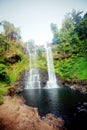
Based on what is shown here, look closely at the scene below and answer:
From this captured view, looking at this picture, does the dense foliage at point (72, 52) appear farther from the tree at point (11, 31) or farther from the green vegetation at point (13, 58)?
the tree at point (11, 31)

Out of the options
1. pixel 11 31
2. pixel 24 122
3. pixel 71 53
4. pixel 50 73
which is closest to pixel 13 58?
pixel 50 73

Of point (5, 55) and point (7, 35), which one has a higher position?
point (7, 35)

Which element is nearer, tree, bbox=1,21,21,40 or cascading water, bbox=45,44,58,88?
cascading water, bbox=45,44,58,88

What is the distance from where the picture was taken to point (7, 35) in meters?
66.1

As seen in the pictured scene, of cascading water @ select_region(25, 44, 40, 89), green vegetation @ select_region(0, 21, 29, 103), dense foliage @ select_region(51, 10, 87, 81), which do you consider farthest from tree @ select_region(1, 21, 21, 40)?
cascading water @ select_region(25, 44, 40, 89)

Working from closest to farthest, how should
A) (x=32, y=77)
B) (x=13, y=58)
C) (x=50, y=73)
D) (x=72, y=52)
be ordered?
(x=32, y=77)
(x=50, y=73)
(x=72, y=52)
(x=13, y=58)

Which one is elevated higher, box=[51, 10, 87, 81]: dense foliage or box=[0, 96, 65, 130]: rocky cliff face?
box=[51, 10, 87, 81]: dense foliage

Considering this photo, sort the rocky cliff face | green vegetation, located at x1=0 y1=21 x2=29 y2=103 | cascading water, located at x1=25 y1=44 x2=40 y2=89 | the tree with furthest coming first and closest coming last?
the tree < green vegetation, located at x1=0 y1=21 x2=29 y2=103 < cascading water, located at x1=25 y1=44 x2=40 y2=89 < the rocky cliff face

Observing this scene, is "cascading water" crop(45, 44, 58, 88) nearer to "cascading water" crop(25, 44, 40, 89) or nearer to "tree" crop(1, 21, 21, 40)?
"cascading water" crop(25, 44, 40, 89)

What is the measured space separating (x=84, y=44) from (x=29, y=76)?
69.8 ft

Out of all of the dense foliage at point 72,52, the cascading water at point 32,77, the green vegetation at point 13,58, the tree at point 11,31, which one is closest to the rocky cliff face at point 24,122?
the dense foliage at point 72,52

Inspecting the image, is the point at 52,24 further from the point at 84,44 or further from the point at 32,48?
the point at 84,44

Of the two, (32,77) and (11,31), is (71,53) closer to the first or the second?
(32,77)

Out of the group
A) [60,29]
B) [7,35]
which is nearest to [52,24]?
[60,29]
